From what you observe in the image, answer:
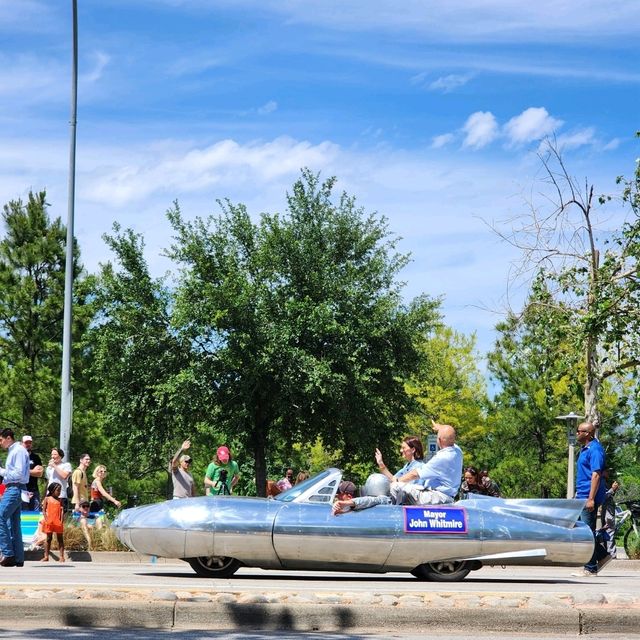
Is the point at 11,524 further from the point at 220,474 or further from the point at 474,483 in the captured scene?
the point at 474,483

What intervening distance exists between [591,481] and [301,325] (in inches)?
883

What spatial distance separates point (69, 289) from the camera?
23219 mm

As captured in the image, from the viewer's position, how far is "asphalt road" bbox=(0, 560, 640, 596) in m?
10.4

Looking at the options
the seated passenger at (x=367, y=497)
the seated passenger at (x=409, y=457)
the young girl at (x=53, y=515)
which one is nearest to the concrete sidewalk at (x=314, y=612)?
the seated passenger at (x=367, y=497)

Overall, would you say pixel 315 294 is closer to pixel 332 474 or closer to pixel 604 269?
pixel 604 269

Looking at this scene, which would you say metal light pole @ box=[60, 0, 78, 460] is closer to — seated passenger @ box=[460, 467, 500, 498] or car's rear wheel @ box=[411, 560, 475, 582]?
seated passenger @ box=[460, 467, 500, 498]

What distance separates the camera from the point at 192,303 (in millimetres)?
36531

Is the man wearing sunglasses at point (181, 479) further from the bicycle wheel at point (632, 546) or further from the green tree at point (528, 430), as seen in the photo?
the green tree at point (528, 430)

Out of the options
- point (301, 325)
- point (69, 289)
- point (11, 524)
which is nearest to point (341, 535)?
point (11, 524)

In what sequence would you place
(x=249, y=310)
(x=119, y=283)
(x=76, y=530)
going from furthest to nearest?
(x=119, y=283)
(x=249, y=310)
(x=76, y=530)

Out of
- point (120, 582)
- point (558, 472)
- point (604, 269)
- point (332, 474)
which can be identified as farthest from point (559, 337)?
point (558, 472)

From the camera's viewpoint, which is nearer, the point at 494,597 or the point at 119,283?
the point at 494,597

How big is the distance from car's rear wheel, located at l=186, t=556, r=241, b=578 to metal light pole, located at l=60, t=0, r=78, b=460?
9784 mm

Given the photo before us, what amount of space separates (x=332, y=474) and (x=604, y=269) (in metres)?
13.6
